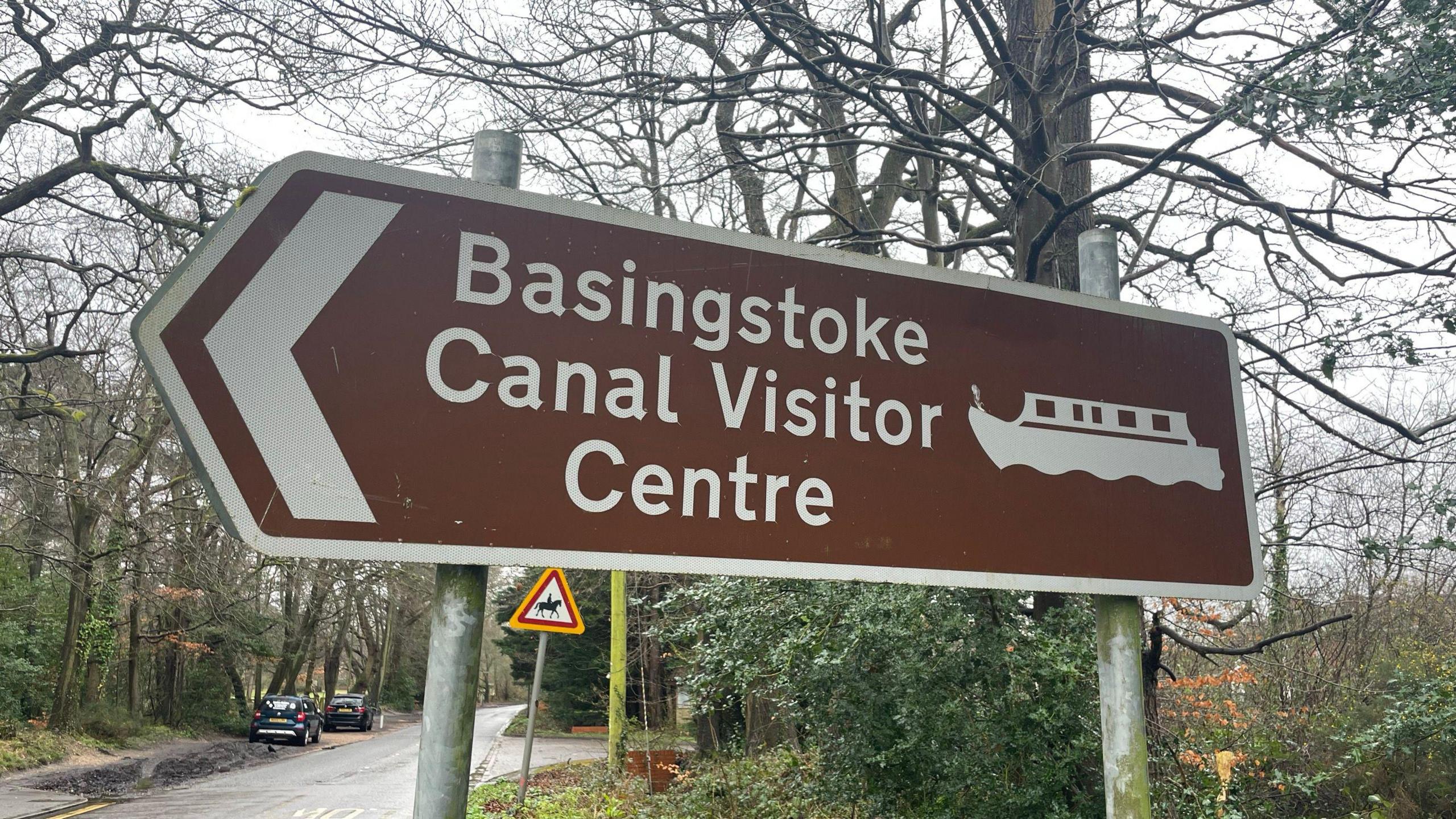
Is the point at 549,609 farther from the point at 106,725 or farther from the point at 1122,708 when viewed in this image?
the point at 106,725

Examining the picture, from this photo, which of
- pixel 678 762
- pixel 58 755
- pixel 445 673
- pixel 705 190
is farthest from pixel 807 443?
pixel 58 755

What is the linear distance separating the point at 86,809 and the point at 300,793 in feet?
9.28

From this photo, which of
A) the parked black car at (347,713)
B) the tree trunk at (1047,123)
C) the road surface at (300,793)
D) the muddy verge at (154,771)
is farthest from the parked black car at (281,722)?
the tree trunk at (1047,123)

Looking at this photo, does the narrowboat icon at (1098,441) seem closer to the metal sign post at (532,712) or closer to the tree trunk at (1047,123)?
the tree trunk at (1047,123)

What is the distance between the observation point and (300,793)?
47.5ft

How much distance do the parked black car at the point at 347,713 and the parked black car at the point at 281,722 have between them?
22.8 feet

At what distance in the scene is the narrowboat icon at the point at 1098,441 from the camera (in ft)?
6.84

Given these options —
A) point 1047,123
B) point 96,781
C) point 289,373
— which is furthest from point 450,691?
point 96,781

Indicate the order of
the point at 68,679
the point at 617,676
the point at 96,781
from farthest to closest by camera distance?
the point at 68,679 < the point at 96,781 < the point at 617,676

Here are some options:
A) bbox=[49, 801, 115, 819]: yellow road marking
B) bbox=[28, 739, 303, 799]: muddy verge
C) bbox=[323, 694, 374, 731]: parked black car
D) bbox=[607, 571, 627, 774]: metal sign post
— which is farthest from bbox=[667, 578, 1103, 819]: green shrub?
bbox=[323, 694, 374, 731]: parked black car

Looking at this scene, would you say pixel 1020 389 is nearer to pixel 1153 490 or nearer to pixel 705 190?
pixel 1153 490

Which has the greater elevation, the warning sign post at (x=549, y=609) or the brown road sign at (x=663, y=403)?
the brown road sign at (x=663, y=403)

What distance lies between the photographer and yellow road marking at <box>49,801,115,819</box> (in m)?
11.6

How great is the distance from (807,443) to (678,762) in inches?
495
